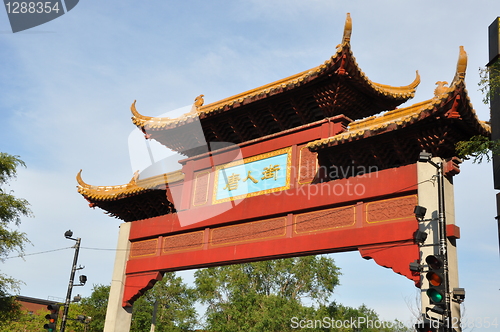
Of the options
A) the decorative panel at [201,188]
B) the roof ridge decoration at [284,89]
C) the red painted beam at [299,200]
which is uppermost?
the roof ridge decoration at [284,89]

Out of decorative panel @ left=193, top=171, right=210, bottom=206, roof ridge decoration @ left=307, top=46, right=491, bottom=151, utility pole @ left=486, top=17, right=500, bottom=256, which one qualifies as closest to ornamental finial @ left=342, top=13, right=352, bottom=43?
roof ridge decoration @ left=307, top=46, right=491, bottom=151

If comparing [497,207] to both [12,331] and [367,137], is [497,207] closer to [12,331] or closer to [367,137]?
[367,137]

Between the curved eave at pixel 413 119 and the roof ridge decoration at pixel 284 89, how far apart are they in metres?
1.20

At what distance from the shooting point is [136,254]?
13.9 metres

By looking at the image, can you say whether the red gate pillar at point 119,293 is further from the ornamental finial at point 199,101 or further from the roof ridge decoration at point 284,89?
the ornamental finial at point 199,101

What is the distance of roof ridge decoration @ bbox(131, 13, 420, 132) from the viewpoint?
10.2 m

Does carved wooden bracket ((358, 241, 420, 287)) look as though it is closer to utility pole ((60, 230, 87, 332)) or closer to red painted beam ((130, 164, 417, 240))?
red painted beam ((130, 164, 417, 240))

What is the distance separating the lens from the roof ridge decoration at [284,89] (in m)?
10.2

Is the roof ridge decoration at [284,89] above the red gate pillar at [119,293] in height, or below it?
above

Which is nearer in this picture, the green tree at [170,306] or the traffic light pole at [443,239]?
the traffic light pole at [443,239]

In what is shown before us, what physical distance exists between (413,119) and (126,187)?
8.65 metres

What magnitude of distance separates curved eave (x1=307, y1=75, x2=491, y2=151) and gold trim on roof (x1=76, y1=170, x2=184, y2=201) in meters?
4.75

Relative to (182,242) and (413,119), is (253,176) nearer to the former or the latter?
(182,242)

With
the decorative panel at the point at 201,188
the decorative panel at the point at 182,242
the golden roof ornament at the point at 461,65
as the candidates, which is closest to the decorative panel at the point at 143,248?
the decorative panel at the point at 182,242
